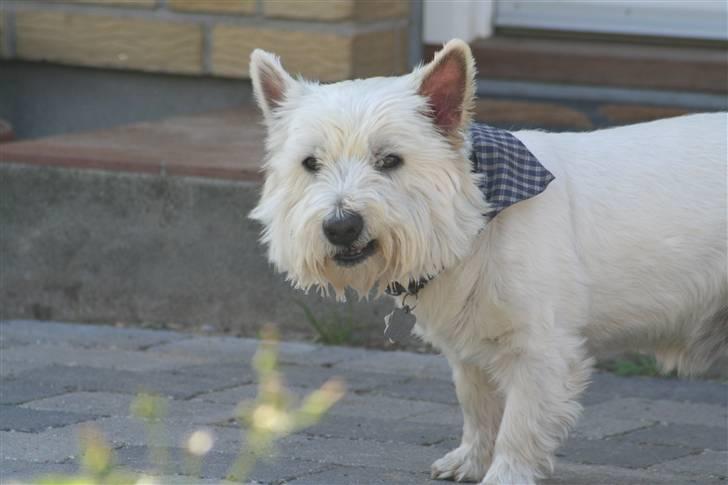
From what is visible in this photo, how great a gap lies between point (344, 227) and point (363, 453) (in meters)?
1.12

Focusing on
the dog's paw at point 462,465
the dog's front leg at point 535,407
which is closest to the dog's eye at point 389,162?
the dog's front leg at point 535,407

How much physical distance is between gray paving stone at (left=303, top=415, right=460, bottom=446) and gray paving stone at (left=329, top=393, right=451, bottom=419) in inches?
2.8

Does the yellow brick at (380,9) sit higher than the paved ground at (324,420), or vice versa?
the yellow brick at (380,9)

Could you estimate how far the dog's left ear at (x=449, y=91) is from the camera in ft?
13.0

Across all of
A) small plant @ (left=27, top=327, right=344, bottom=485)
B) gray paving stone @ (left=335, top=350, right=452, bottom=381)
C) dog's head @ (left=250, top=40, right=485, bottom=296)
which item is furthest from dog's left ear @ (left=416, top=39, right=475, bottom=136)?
gray paving stone @ (left=335, top=350, right=452, bottom=381)

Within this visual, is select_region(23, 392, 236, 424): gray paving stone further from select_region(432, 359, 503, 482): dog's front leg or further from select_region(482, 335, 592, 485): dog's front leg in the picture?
select_region(482, 335, 592, 485): dog's front leg

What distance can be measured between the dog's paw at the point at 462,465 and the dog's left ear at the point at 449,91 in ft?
3.48

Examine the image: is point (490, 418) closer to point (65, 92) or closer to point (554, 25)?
point (554, 25)

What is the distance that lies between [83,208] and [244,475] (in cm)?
250

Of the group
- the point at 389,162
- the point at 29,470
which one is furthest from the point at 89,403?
the point at 389,162

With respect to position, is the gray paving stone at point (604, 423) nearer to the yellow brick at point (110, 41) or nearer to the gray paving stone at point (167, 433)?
the gray paving stone at point (167, 433)

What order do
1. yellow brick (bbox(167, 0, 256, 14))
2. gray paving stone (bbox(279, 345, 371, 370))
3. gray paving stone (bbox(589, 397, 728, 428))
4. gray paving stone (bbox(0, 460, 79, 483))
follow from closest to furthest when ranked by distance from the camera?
gray paving stone (bbox(0, 460, 79, 483)) < gray paving stone (bbox(589, 397, 728, 428)) < gray paving stone (bbox(279, 345, 371, 370)) < yellow brick (bbox(167, 0, 256, 14))

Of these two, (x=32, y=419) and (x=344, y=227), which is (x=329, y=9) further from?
(x=344, y=227)

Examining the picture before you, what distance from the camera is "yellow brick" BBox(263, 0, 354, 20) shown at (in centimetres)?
685
